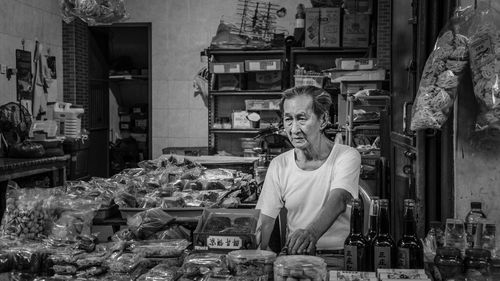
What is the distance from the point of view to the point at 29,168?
22.4 feet

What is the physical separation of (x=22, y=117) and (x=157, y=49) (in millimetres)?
3573

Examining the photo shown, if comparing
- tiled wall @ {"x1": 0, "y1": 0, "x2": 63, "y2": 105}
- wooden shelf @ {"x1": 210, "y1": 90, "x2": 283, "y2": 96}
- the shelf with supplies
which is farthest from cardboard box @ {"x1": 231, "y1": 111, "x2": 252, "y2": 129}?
tiled wall @ {"x1": 0, "y1": 0, "x2": 63, "y2": 105}

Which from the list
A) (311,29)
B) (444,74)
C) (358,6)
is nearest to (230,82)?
(311,29)

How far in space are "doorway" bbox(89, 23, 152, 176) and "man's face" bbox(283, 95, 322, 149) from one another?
862 cm

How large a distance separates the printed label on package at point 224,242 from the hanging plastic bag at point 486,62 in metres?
1.17

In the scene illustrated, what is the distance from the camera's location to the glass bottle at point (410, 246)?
209 centimetres

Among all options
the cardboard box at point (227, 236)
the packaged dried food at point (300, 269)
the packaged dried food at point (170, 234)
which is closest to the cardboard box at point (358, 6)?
the packaged dried food at point (170, 234)

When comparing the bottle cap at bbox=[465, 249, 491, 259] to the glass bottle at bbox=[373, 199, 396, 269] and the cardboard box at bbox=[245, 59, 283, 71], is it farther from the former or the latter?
the cardboard box at bbox=[245, 59, 283, 71]

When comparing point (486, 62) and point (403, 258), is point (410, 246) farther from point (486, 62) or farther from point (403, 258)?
point (486, 62)

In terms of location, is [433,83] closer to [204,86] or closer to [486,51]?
[486,51]

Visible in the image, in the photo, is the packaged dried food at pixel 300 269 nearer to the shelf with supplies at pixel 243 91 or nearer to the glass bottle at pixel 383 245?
the glass bottle at pixel 383 245

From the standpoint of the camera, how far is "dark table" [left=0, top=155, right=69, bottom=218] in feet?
20.8

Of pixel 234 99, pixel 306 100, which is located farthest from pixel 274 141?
pixel 306 100

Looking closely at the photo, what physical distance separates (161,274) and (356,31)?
25.1ft
